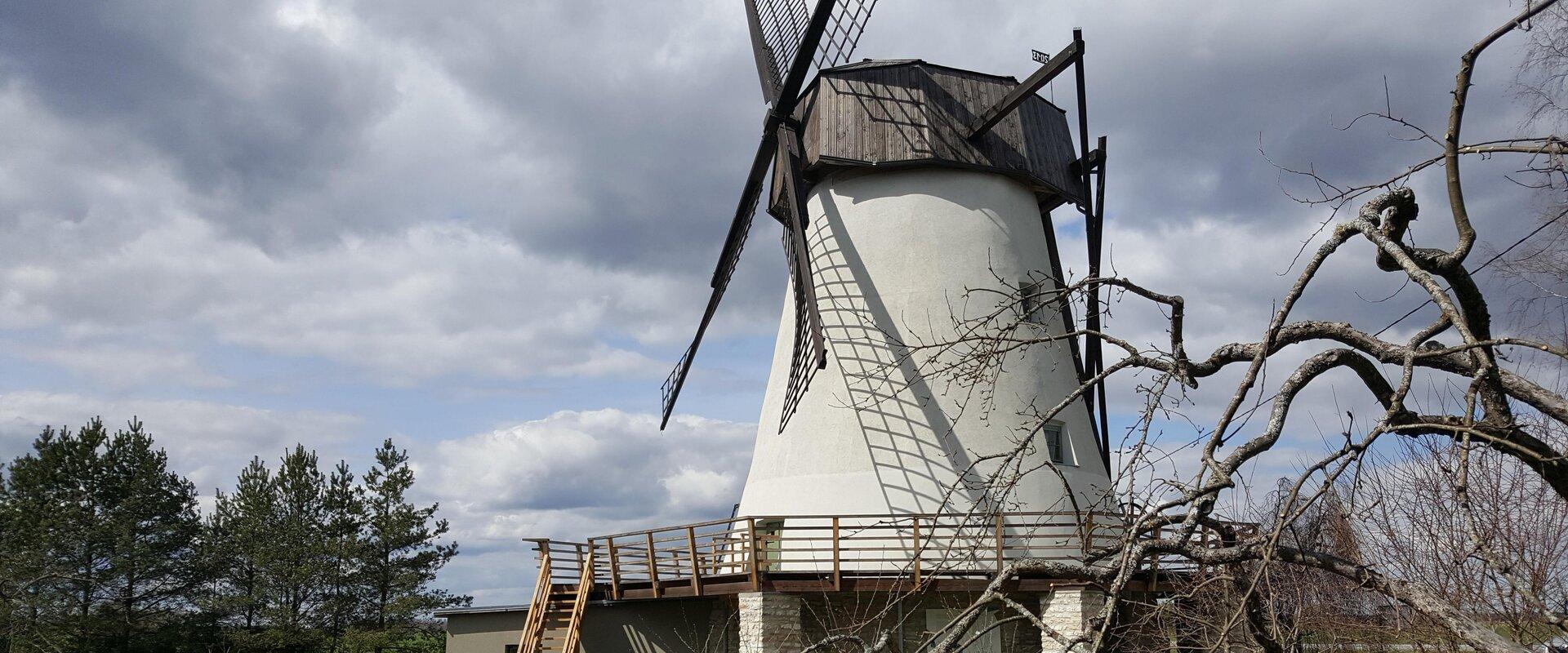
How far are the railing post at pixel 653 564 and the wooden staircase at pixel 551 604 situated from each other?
1590mm

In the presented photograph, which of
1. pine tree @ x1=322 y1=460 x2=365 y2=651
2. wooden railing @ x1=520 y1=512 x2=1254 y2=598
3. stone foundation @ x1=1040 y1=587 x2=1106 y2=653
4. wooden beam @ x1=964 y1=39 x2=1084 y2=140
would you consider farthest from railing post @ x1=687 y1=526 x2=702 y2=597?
pine tree @ x1=322 y1=460 x2=365 y2=651

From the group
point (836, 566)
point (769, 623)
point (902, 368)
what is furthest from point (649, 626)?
point (902, 368)

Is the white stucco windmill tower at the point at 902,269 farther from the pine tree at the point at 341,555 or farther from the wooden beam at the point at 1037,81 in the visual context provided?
the pine tree at the point at 341,555

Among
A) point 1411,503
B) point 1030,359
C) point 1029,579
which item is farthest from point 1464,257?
point 1030,359

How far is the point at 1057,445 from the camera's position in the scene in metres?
15.0

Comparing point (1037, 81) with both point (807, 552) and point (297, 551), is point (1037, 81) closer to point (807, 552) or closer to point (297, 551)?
point (807, 552)

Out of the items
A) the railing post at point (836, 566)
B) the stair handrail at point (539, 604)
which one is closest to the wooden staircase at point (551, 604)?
the stair handrail at point (539, 604)

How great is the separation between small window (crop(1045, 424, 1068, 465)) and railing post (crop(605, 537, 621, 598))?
6354 mm

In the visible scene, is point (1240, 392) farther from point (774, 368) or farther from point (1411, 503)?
point (774, 368)

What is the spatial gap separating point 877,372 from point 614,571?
4785 mm

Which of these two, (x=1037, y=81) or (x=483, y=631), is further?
(x=483, y=631)

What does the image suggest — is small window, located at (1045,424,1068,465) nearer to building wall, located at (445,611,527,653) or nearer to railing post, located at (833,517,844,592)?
railing post, located at (833,517,844,592)

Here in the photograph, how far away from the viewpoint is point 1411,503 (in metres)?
9.78

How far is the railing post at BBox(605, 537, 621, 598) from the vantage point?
15.2 m
